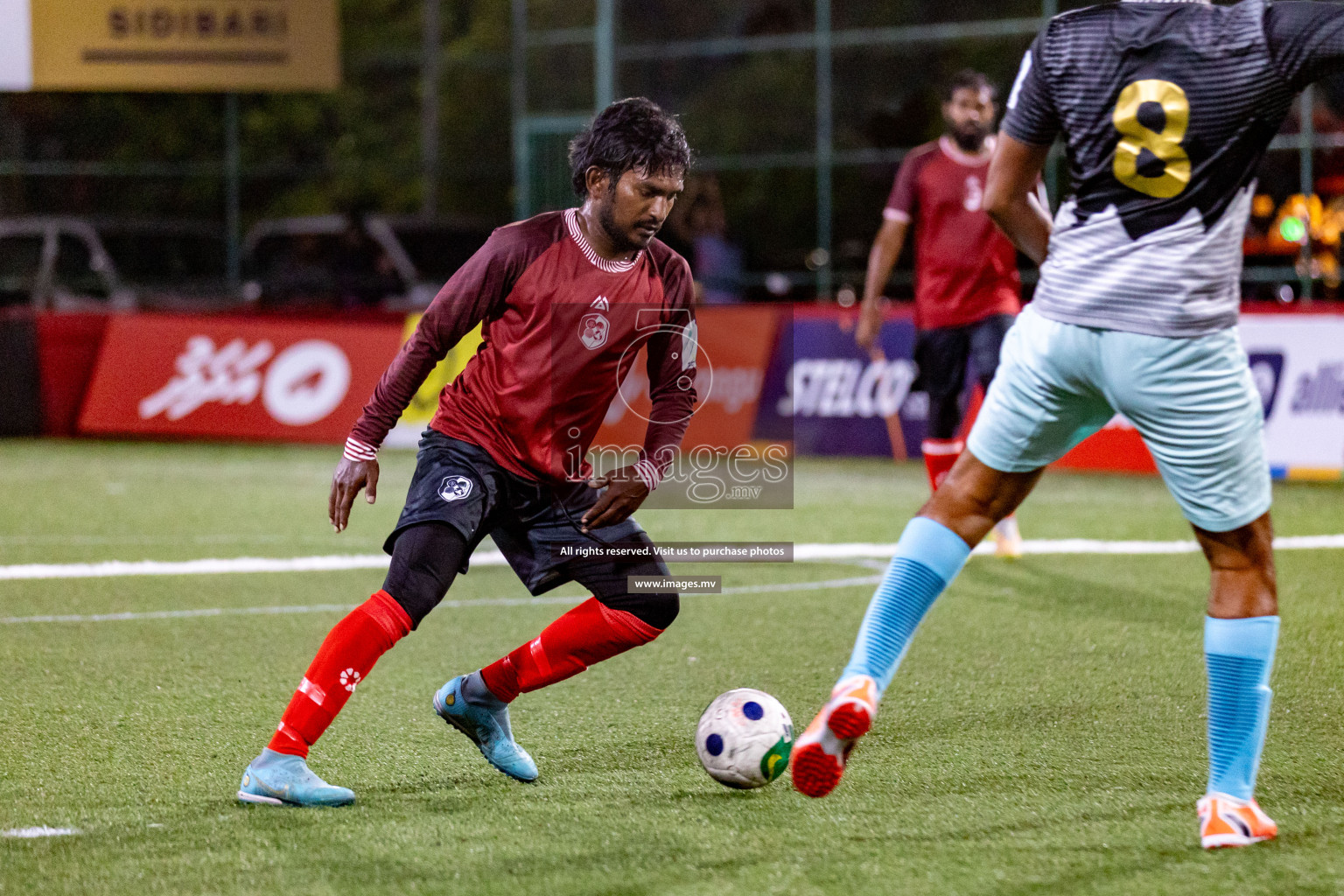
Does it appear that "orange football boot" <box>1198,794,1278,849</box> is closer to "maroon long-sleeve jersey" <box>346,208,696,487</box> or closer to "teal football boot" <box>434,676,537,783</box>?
"maroon long-sleeve jersey" <box>346,208,696,487</box>

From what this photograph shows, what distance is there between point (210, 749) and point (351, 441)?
1.24 meters

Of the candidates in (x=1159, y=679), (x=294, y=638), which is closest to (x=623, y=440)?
(x=294, y=638)

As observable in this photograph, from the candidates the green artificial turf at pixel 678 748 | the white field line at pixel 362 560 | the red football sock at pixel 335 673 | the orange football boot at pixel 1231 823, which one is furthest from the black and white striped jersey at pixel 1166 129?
the white field line at pixel 362 560

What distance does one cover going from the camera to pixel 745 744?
177 inches

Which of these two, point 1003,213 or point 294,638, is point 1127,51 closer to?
point 1003,213

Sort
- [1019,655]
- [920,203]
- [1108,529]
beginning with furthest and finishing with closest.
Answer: [1108,529] < [920,203] < [1019,655]

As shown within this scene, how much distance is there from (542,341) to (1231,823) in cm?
213

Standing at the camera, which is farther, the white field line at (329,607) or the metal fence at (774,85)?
the metal fence at (774,85)

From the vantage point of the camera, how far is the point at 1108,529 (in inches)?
402

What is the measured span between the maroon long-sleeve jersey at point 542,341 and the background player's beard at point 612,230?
0.06m

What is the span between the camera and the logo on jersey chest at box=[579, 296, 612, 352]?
4.59 meters

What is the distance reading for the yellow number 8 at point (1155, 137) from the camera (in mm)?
3742

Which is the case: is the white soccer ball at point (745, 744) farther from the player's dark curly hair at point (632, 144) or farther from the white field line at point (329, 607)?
the white field line at point (329, 607)

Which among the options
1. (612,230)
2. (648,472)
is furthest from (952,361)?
(612,230)
